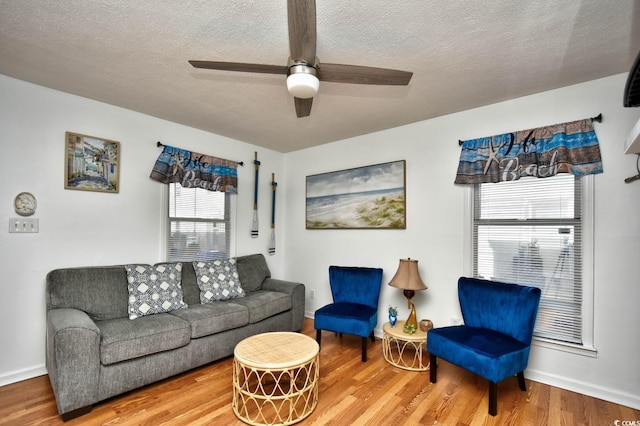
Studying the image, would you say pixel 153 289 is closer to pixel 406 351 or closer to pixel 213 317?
pixel 213 317

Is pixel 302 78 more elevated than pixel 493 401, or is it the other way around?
pixel 302 78

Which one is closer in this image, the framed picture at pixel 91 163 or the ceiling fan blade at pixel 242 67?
the ceiling fan blade at pixel 242 67

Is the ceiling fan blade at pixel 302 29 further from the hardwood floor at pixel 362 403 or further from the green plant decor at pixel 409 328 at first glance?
the green plant decor at pixel 409 328

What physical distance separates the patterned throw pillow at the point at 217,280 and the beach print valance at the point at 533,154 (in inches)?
104

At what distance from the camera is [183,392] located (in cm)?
239

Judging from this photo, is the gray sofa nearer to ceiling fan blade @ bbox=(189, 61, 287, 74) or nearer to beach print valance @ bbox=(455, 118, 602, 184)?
ceiling fan blade @ bbox=(189, 61, 287, 74)

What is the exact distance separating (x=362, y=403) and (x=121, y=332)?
1.86 m

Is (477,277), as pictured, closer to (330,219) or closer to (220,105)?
(330,219)

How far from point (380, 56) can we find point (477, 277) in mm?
2212

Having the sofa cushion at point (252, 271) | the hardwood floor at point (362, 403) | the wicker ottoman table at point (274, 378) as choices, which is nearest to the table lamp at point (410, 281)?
the hardwood floor at point (362, 403)

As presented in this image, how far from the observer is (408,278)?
119 inches

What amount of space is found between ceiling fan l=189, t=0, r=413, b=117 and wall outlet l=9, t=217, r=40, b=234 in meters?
2.10

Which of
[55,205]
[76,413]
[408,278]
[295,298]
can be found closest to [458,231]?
[408,278]

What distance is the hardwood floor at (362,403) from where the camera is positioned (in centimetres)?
205
